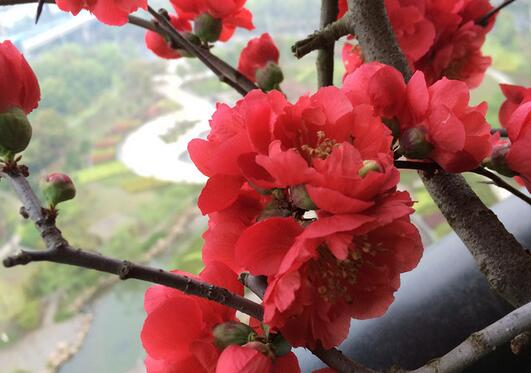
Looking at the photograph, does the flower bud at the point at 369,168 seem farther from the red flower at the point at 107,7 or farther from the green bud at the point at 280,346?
the red flower at the point at 107,7

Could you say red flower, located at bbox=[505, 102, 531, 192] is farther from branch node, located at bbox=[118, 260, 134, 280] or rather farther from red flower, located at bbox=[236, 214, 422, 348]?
branch node, located at bbox=[118, 260, 134, 280]

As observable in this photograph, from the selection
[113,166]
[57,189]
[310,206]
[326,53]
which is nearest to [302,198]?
[310,206]

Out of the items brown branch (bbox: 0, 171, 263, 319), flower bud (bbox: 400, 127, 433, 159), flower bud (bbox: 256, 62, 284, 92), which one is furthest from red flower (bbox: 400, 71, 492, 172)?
flower bud (bbox: 256, 62, 284, 92)

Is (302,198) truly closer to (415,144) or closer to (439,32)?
(415,144)

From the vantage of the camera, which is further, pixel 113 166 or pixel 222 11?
pixel 113 166

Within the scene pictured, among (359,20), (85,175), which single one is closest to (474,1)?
(359,20)

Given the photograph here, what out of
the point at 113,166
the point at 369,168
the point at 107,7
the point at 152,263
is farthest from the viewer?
the point at 113,166

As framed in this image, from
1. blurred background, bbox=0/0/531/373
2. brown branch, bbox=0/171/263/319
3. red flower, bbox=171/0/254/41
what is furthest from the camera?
blurred background, bbox=0/0/531/373
